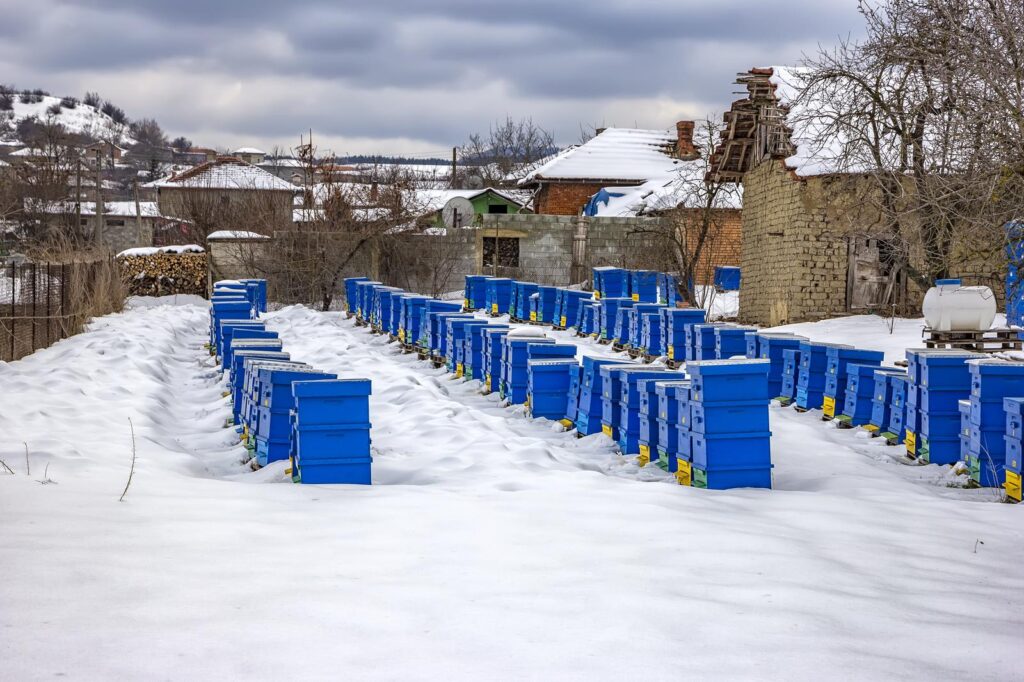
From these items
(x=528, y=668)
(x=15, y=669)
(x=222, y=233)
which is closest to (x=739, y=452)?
(x=528, y=668)

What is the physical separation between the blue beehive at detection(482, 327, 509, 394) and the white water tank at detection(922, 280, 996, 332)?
6.12 metres

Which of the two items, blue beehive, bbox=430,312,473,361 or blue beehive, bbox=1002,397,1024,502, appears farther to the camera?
blue beehive, bbox=430,312,473,361

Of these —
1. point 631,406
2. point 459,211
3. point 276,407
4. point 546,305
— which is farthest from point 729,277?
point 276,407

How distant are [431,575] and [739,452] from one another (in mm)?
3894

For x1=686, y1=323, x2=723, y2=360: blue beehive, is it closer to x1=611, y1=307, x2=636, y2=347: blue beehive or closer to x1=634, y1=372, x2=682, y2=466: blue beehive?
x1=611, y1=307, x2=636, y2=347: blue beehive

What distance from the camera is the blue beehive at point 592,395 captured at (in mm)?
10508

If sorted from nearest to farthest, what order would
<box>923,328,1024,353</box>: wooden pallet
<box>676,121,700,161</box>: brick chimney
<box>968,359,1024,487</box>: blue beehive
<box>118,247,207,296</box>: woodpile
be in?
<box>968,359,1024,487</box>: blue beehive, <box>923,328,1024,353</box>: wooden pallet, <box>118,247,207,296</box>: woodpile, <box>676,121,700,161</box>: brick chimney

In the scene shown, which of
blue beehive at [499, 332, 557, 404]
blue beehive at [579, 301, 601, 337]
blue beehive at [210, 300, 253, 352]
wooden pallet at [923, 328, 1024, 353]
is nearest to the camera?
blue beehive at [499, 332, 557, 404]

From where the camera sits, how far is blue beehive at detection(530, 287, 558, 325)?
21.9m

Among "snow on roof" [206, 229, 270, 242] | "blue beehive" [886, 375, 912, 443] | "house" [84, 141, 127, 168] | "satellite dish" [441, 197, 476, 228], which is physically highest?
"house" [84, 141, 127, 168]

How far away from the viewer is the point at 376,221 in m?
31.1

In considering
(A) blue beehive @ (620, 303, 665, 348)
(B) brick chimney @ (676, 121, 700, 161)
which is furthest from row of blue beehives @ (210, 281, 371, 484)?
(B) brick chimney @ (676, 121, 700, 161)

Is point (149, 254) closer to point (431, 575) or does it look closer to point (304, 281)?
point (304, 281)

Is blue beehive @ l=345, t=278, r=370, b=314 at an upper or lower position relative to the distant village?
lower
